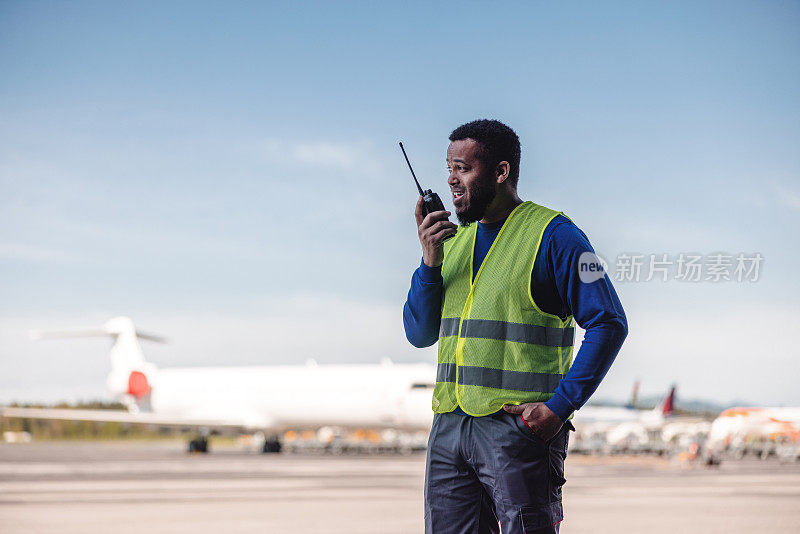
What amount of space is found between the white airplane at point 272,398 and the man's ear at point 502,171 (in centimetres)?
2741

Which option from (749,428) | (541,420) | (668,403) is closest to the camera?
(541,420)

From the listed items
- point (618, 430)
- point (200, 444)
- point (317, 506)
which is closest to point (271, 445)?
point (200, 444)

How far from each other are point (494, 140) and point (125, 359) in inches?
1837

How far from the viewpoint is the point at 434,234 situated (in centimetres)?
278

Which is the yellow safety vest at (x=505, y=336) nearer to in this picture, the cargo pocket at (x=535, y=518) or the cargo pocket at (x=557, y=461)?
the cargo pocket at (x=557, y=461)

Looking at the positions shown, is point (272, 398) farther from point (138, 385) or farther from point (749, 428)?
point (749, 428)

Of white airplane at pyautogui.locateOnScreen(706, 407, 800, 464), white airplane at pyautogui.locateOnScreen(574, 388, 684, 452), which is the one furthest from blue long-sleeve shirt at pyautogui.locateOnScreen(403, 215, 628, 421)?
white airplane at pyautogui.locateOnScreen(706, 407, 800, 464)

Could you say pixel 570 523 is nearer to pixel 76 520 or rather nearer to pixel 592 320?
pixel 76 520

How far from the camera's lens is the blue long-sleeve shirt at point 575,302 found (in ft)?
8.21

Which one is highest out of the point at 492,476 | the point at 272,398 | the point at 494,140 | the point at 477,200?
the point at 494,140

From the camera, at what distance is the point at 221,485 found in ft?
50.0

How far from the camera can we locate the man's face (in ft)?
9.15

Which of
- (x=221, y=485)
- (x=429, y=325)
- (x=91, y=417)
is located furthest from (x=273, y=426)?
(x=429, y=325)

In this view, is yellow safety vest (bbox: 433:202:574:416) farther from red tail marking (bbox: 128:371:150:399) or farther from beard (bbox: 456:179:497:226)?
red tail marking (bbox: 128:371:150:399)
